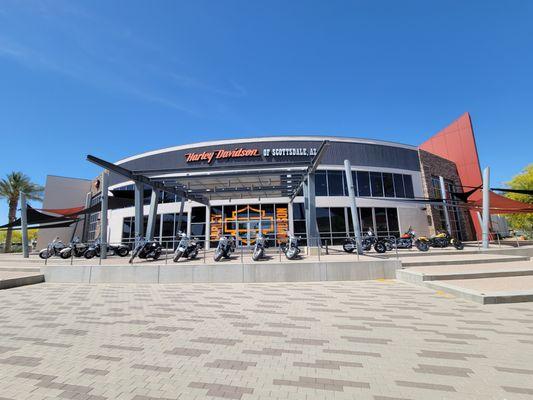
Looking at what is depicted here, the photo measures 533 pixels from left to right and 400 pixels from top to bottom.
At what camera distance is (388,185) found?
25.5 metres

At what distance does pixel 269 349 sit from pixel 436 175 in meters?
31.0

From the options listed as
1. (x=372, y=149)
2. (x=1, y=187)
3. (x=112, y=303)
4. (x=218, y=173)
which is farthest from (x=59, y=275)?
(x=1, y=187)

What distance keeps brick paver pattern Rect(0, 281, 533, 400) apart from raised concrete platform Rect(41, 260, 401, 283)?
286cm

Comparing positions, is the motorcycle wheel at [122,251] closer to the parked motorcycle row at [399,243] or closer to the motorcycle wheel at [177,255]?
the motorcycle wheel at [177,255]

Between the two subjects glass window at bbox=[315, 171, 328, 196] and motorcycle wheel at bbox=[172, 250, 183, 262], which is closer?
motorcycle wheel at bbox=[172, 250, 183, 262]

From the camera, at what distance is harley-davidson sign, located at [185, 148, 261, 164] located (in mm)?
25016

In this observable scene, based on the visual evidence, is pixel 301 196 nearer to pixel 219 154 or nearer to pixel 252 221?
pixel 252 221

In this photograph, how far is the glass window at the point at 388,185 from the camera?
2531 centimetres

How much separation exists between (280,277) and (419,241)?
35.3ft

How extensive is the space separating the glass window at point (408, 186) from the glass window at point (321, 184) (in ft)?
27.9

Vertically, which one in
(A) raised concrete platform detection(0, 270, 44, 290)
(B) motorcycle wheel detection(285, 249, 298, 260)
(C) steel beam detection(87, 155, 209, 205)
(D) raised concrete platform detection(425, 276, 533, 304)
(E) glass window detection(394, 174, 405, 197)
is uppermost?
(E) glass window detection(394, 174, 405, 197)

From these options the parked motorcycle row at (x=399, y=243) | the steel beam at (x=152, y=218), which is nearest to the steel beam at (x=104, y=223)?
the steel beam at (x=152, y=218)

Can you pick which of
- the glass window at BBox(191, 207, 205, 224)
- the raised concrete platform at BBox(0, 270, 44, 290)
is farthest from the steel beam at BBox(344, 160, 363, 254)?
the glass window at BBox(191, 207, 205, 224)

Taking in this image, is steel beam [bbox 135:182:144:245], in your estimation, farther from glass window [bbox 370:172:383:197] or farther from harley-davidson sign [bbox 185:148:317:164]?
glass window [bbox 370:172:383:197]
